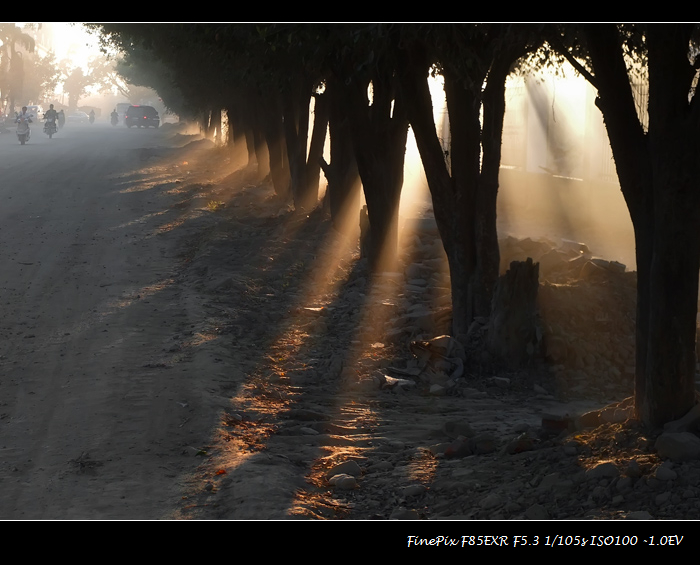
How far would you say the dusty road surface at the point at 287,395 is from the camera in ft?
16.9

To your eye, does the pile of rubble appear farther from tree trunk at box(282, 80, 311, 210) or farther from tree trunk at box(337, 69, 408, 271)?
tree trunk at box(282, 80, 311, 210)

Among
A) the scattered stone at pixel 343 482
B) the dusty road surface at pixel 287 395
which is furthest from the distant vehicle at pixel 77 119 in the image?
the scattered stone at pixel 343 482

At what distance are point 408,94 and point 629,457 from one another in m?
4.93

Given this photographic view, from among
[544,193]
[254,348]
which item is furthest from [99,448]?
[544,193]

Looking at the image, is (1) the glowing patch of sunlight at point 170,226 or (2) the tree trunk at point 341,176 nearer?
(2) the tree trunk at point 341,176

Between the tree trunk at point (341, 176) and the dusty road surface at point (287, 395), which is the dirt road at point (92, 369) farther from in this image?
the tree trunk at point (341, 176)

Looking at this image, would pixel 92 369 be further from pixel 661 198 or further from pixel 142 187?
pixel 142 187

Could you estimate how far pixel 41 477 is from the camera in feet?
18.5

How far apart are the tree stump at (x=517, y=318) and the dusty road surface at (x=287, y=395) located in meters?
0.18

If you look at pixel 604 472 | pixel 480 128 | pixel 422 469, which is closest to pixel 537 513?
pixel 604 472

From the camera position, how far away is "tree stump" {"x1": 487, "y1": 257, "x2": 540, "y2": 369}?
8195mm

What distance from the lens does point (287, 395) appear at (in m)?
7.66

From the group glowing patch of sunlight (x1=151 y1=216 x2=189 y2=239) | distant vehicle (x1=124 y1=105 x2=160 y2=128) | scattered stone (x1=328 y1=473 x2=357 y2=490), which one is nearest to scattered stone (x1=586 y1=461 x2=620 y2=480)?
scattered stone (x1=328 y1=473 x2=357 y2=490)

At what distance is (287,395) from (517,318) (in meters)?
2.24
